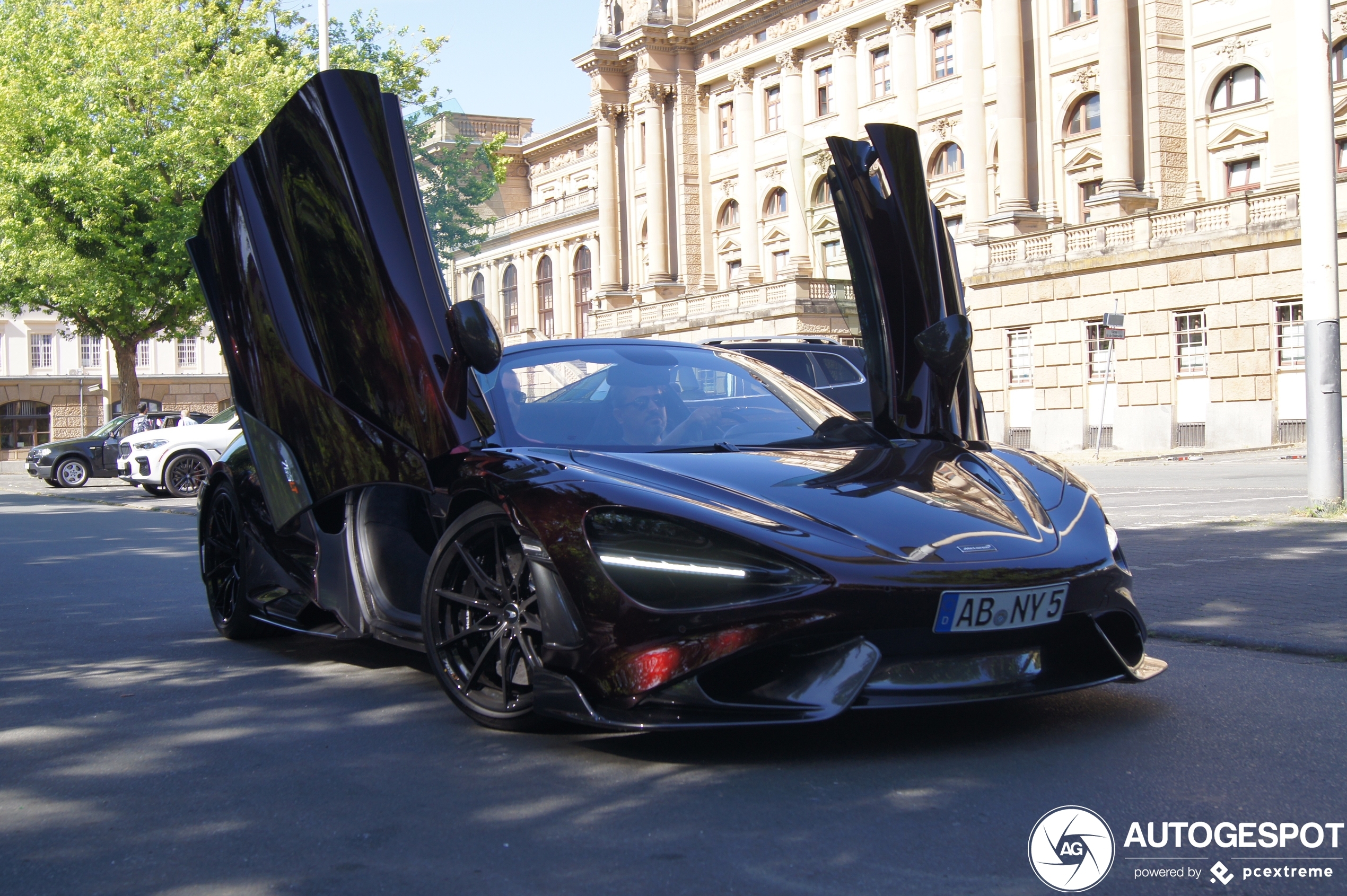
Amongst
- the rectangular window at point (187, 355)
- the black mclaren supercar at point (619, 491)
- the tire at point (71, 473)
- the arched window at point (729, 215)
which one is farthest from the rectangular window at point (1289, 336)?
the rectangular window at point (187, 355)

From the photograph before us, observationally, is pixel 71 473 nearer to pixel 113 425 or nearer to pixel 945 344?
pixel 113 425

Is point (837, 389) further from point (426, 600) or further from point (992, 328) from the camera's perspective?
point (992, 328)

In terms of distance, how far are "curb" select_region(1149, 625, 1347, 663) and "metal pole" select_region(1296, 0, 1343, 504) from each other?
631cm

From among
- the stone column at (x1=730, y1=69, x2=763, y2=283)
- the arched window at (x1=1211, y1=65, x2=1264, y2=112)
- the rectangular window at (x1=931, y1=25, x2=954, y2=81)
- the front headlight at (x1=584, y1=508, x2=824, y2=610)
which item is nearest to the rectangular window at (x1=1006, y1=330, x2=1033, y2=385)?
the arched window at (x1=1211, y1=65, x2=1264, y2=112)

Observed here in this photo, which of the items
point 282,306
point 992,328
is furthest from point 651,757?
point 992,328

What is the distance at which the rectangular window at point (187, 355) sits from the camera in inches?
2864

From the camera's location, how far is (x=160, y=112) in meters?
30.3

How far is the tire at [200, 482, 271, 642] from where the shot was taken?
6176 mm

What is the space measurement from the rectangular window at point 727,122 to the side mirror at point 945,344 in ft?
176

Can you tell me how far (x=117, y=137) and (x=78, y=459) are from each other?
7.21m

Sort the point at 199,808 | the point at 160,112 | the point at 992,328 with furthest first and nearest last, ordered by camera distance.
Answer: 1. the point at 992,328
2. the point at 160,112
3. the point at 199,808

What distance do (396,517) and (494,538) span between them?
91cm

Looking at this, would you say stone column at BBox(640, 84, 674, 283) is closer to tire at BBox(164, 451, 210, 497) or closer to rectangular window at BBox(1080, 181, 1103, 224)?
rectangular window at BBox(1080, 181, 1103, 224)

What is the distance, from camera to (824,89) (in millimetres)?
51719
